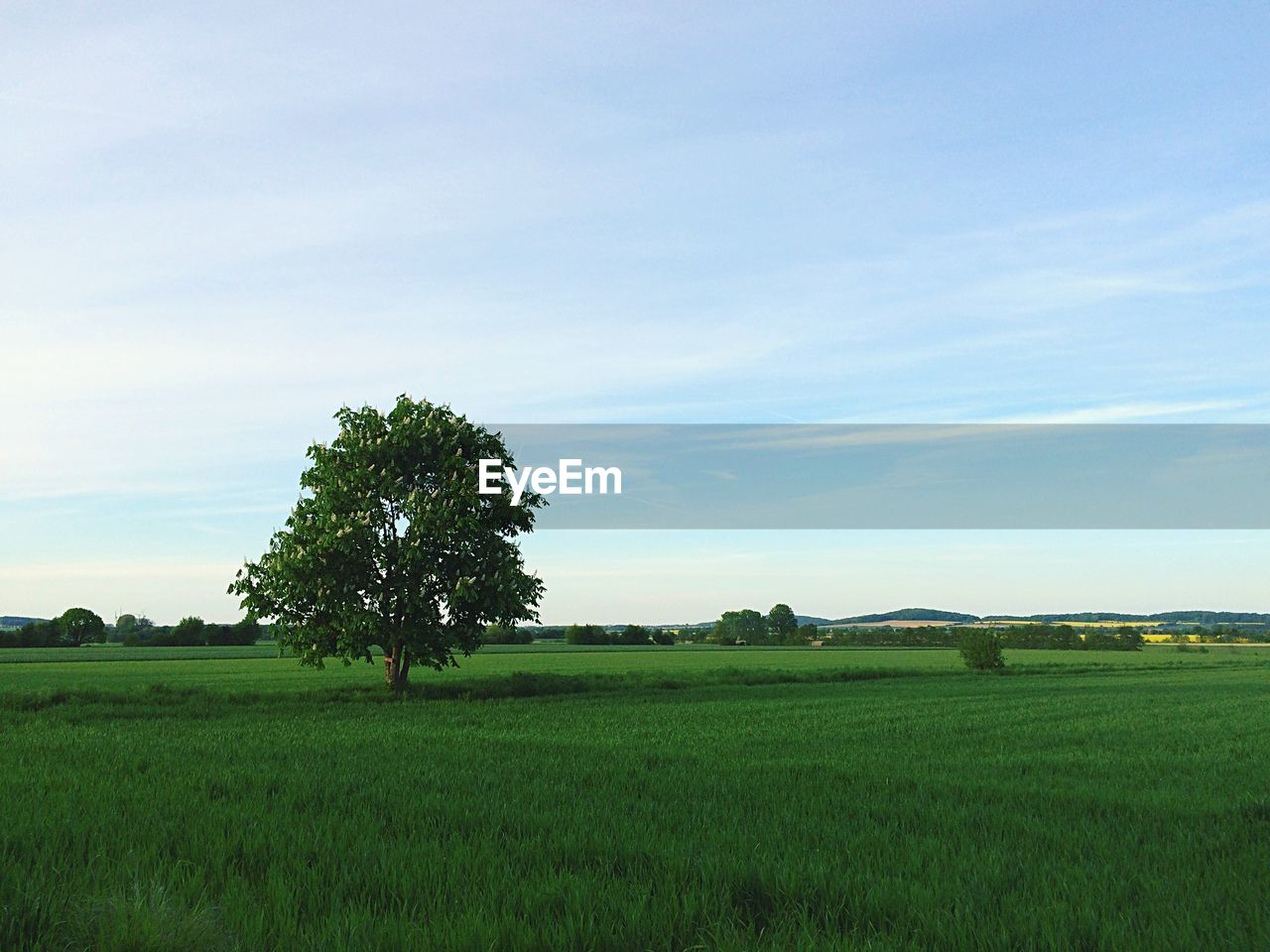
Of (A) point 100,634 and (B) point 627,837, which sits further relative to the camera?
(A) point 100,634

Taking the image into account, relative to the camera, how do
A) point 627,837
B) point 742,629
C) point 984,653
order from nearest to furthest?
point 627,837
point 984,653
point 742,629

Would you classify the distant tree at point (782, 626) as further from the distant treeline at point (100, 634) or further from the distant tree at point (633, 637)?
the distant treeline at point (100, 634)

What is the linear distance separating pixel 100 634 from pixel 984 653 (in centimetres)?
11120

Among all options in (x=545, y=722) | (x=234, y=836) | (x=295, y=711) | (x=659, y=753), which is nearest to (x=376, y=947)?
(x=234, y=836)

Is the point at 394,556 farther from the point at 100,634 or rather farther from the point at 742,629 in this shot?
the point at 742,629

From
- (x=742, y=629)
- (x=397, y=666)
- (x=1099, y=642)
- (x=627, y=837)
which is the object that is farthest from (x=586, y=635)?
(x=627, y=837)

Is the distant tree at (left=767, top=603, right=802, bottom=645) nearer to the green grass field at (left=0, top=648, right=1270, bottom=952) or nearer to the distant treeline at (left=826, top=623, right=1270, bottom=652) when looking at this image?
the distant treeline at (left=826, top=623, right=1270, bottom=652)

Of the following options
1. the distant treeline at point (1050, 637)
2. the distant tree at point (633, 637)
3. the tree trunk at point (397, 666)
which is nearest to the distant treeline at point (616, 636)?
the distant tree at point (633, 637)

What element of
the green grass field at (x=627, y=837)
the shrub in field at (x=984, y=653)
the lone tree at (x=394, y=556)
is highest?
the lone tree at (x=394, y=556)

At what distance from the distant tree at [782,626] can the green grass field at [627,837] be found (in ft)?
419

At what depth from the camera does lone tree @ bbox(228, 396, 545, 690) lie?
35406 millimetres

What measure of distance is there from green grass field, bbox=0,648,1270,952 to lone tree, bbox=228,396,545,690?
400 inches

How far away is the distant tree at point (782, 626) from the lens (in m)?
152

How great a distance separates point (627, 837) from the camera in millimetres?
10109
